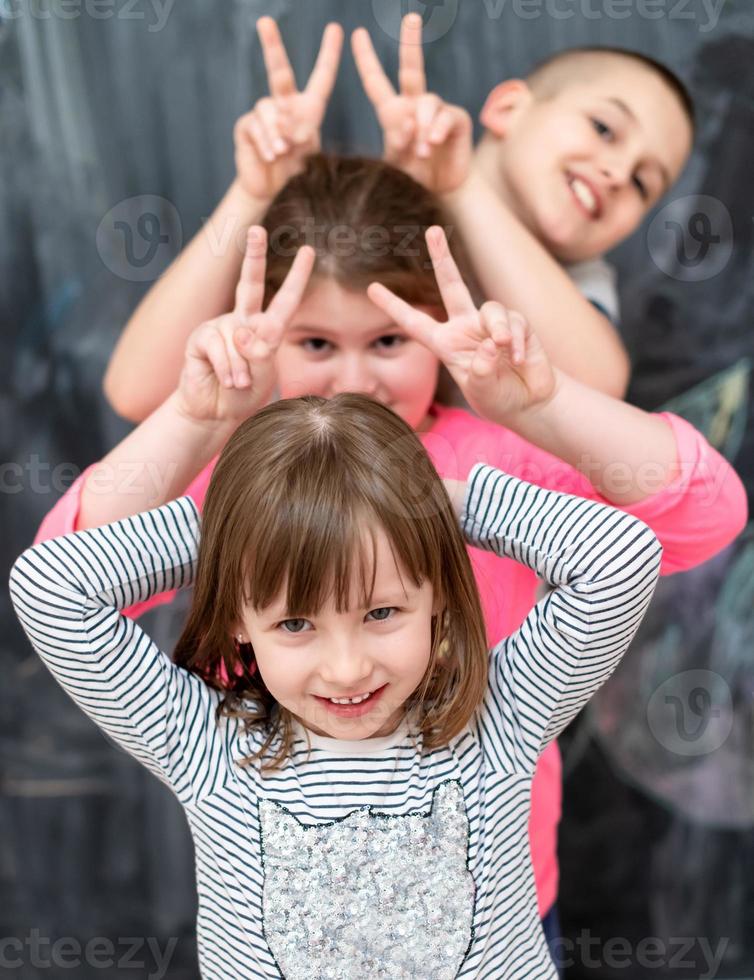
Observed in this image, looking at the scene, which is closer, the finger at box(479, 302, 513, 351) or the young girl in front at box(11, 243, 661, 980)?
the young girl in front at box(11, 243, 661, 980)

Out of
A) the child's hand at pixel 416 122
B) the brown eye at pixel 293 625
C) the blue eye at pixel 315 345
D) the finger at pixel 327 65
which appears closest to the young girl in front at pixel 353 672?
the brown eye at pixel 293 625

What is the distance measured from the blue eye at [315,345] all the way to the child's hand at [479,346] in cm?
12

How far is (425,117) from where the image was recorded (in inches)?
46.6

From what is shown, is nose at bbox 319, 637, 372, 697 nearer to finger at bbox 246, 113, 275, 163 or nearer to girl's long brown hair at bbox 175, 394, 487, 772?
girl's long brown hair at bbox 175, 394, 487, 772

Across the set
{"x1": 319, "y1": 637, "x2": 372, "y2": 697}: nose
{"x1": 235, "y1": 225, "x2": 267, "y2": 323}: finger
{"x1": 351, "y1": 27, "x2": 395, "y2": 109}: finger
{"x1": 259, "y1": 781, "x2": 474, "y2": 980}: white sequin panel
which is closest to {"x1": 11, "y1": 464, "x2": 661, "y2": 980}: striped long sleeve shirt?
{"x1": 259, "y1": 781, "x2": 474, "y2": 980}: white sequin panel

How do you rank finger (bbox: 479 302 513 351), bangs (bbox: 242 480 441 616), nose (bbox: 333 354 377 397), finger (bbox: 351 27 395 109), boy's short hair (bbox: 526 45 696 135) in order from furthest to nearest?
boy's short hair (bbox: 526 45 696 135), finger (bbox: 351 27 395 109), nose (bbox: 333 354 377 397), finger (bbox: 479 302 513 351), bangs (bbox: 242 480 441 616)

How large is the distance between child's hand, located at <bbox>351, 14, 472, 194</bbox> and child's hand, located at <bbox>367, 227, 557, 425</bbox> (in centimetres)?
25

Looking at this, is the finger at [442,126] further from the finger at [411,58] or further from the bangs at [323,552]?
the bangs at [323,552]

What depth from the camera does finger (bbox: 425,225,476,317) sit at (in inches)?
39.2

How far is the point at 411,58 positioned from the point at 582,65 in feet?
0.98

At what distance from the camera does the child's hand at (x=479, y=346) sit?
0.98 meters

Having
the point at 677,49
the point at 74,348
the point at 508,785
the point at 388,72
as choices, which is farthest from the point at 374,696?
the point at 677,49

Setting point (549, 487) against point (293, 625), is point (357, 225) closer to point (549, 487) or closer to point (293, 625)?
point (549, 487)

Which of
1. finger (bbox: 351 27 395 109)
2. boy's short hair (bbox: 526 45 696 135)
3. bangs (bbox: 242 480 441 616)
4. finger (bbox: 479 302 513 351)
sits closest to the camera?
bangs (bbox: 242 480 441 616)
